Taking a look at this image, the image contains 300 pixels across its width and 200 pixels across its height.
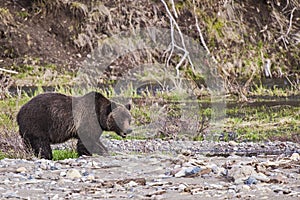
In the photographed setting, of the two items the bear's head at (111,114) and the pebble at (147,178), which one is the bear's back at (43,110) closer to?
the bear's head at (111,114)

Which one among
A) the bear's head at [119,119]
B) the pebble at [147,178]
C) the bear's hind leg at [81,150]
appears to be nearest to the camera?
the pebble at [147,178]

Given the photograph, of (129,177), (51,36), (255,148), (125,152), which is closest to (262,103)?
(255,148)

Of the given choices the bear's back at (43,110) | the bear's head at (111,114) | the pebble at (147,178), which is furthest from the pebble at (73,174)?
the bear's head at (111,114)

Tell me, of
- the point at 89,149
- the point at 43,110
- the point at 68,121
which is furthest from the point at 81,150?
the point at 43,110

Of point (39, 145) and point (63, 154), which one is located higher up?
point (39, 145)

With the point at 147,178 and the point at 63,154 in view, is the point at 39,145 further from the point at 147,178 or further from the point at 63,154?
the point at 147,178

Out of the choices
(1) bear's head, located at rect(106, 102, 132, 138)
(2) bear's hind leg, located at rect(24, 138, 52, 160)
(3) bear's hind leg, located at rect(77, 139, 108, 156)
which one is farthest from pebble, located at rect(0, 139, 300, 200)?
(1) bear's head, located at rect(106, 102, 132, 138)

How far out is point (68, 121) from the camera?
6.79m

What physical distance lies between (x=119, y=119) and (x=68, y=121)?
0.61 m

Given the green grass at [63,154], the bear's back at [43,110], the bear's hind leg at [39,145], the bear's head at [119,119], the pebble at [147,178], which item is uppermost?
the bear's back at [43,110]

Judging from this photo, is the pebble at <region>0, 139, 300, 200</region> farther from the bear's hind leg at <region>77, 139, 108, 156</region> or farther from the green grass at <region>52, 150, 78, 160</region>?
the green grass at <region>52, 150, 78, 160</region>

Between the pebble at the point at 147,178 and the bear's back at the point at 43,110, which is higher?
the bear's back at the point at 43,110

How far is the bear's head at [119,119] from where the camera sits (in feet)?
23.2

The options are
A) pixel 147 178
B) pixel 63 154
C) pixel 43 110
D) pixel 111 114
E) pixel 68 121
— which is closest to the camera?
pixel 147 178
